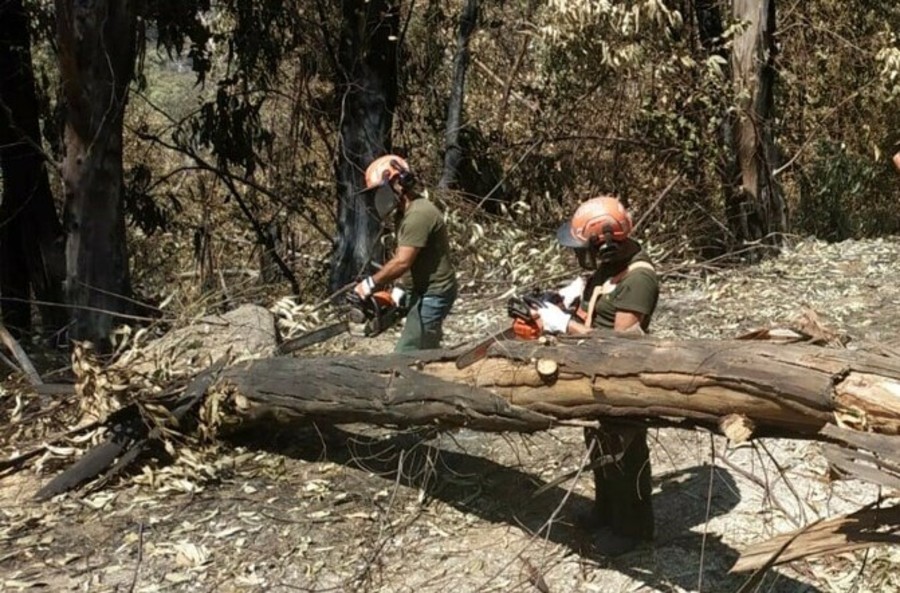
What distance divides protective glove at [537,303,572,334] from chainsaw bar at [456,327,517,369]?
0.16m

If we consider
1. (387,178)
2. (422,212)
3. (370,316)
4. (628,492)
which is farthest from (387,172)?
(628,492)

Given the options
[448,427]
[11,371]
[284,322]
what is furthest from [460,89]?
[448,427]

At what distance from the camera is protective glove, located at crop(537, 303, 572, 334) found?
4.73 metres

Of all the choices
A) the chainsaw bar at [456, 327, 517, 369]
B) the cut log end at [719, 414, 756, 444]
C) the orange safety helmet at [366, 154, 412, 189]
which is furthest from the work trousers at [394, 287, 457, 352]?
the cut log end at [719, 414, 756, 444]

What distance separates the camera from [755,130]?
1103 centimetres

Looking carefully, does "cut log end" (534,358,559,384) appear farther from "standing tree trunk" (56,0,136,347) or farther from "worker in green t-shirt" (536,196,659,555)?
"standing tree trunk" (56,0,136,347)

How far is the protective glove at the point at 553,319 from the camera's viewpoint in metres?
4.73

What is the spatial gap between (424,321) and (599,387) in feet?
8.04

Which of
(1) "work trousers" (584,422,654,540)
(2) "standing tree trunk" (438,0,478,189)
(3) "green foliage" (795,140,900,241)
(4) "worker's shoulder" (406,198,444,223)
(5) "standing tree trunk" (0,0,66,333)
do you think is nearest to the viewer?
(1) "work trousers" (584,422,654,540)

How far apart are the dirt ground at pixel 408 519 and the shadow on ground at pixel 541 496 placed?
1 cm

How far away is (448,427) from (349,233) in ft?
16.7

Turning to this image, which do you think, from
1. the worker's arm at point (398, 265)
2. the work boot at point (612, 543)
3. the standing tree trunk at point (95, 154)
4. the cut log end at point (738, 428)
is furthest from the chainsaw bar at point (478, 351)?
the standing tree trunk at point (95, 154)

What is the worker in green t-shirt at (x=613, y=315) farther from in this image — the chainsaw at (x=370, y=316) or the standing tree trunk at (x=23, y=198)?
the standing tree trunk at (x=23, y=198)

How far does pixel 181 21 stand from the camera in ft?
34.2
